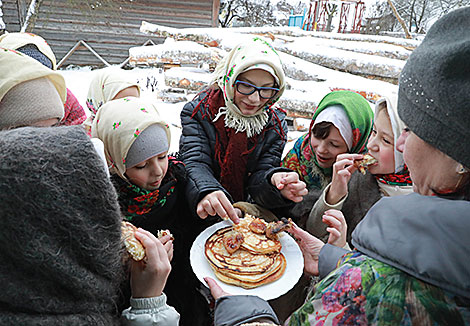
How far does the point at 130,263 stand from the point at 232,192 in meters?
1.38

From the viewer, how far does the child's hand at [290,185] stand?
2109 millimetres

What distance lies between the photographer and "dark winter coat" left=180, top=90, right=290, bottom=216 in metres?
2.27

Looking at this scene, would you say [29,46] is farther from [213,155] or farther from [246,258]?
[246,258]

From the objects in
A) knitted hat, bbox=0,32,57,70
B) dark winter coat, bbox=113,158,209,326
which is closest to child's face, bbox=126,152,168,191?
dark winter coat, bbox=113,158,209,326

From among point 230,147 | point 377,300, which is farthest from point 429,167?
point 230,147

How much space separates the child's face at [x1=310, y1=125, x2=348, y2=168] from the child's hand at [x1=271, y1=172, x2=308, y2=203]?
301mm

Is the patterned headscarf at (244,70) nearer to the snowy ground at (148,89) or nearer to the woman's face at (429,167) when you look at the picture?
the woman's face at (429,167)

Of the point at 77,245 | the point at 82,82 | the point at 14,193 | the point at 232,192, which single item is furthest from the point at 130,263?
the point at 82,82

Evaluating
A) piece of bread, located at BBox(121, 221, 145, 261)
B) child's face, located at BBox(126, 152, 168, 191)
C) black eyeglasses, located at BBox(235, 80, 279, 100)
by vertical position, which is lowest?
child's face, located at BBox(126, 152, 168, 191)

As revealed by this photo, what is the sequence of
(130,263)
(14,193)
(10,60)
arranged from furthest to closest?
(10,60)
(130,263)
(14,193)

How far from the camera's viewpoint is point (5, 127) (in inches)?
68.7

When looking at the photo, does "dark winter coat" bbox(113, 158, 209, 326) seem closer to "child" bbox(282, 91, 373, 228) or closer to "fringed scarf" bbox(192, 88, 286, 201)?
"fringed scarf" bbox(192, 88, 286, 201)

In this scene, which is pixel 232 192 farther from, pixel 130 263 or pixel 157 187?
pixel 130 263

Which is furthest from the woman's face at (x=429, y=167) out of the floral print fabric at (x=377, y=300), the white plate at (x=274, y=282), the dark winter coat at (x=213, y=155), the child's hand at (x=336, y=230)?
the dark winter coat at (x=213, y=155)
